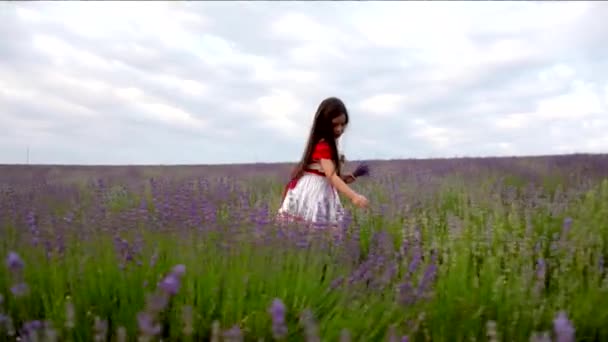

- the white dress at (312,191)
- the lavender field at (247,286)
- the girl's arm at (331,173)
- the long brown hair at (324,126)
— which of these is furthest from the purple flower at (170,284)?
the long brown hair at (324,126)

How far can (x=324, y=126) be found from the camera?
458 cm

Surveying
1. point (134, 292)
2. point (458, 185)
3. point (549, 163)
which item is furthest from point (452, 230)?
point (549, 163)

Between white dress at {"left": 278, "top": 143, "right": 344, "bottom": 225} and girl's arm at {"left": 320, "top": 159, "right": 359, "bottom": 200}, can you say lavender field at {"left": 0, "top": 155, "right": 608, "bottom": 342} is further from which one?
white dress at {"left": 278, "top": 143, "right": 344, "bottom": 225}

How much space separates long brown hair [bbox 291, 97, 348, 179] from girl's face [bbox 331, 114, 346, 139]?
0.07ft

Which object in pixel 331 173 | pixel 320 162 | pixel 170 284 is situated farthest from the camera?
pixel 320 162

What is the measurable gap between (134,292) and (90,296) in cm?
19

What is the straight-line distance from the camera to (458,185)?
596cm

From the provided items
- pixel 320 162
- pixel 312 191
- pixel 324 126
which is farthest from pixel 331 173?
pixel 324 126

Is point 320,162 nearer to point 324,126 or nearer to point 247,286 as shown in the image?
point 324,126

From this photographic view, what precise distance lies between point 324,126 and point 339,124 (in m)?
0.11

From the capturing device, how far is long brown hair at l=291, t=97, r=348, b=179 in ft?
14.9

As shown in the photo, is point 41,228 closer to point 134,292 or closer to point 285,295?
point 134,292

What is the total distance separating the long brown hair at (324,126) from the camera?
454 centimetres

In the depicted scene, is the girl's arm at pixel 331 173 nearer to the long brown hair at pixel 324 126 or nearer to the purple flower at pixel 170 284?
the long brown hair at pixel 324 126
